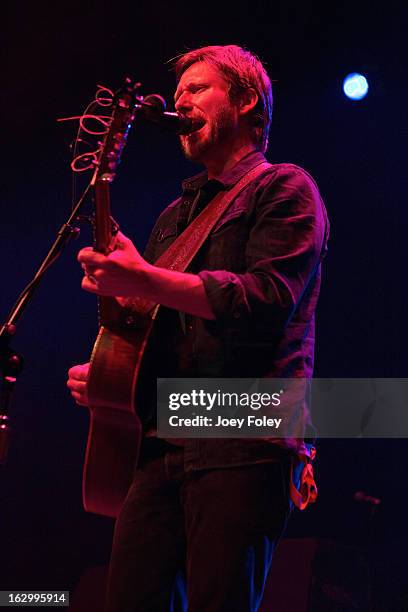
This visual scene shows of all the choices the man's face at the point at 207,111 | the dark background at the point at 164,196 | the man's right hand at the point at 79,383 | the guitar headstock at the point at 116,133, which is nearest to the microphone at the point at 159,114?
the guitar headstock at the point at 116,133

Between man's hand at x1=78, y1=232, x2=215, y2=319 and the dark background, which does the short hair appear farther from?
the dark background

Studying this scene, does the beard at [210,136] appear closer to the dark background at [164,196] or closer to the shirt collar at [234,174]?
the shirt collar at [234,174]

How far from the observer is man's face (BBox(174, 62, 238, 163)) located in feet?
7.54

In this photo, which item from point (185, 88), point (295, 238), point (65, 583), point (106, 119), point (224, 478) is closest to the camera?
point (224, 478)

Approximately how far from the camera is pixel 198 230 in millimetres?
2074

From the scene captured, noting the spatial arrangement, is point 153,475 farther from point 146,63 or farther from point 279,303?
point 146,63

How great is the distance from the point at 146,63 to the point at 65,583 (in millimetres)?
3563

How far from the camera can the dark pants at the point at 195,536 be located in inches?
64.1

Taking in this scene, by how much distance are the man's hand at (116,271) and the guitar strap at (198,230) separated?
0.33 meters

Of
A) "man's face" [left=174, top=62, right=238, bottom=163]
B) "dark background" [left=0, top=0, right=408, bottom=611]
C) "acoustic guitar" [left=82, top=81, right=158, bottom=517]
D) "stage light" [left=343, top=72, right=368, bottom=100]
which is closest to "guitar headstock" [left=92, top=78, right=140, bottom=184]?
"acoustic guitar" [left=82, top=81, right=158, bottom=517]

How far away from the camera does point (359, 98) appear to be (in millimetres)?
4668

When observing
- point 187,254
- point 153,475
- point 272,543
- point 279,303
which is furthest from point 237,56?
point 272,543

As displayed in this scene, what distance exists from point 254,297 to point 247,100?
1028mm

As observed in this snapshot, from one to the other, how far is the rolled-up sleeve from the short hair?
0.46 m
